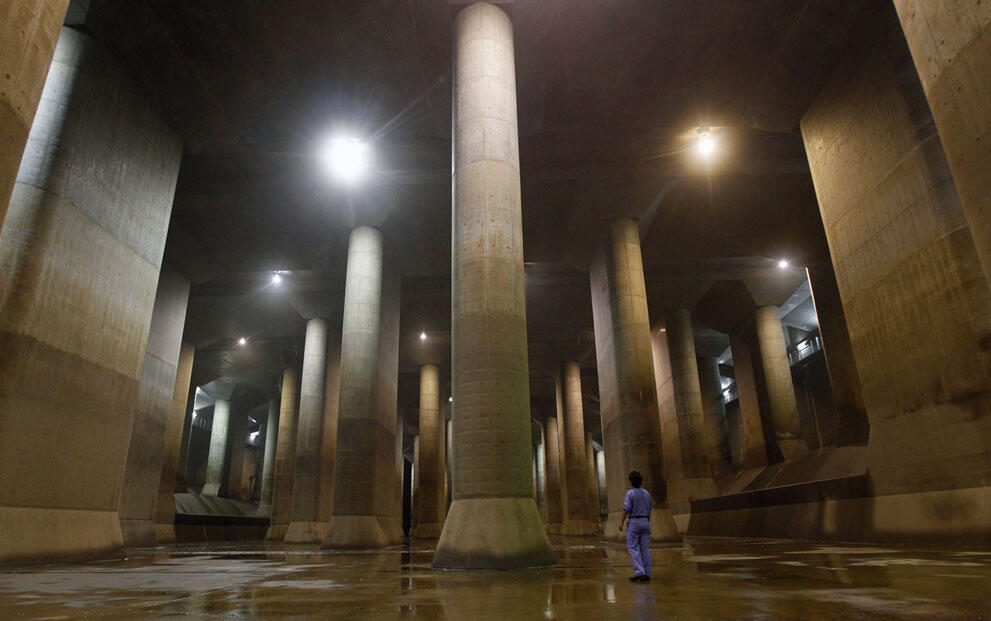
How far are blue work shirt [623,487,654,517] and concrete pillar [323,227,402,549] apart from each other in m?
12.4

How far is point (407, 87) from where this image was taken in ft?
47.9

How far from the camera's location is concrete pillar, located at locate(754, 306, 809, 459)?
2567cm

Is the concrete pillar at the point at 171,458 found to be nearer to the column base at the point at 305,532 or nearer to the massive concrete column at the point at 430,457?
the column base at the point at 305,532

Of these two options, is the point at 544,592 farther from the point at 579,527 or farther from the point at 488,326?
the point at 579,527

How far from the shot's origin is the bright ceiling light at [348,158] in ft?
54.5

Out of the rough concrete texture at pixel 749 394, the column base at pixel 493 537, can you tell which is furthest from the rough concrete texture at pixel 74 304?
the rough concrete texture at pixel 749 394

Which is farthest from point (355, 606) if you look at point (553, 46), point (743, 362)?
point (743, 362)

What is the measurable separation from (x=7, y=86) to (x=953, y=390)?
538 inches

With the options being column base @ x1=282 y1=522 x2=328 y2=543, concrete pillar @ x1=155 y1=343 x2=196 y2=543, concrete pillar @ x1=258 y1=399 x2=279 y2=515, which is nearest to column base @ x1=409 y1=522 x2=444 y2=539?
column base @ x1=282 y1=522 x2=328 y2=543

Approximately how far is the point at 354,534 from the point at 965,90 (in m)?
17.1

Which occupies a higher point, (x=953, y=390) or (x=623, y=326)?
(x=623, y=326)

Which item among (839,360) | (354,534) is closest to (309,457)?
(354,534)

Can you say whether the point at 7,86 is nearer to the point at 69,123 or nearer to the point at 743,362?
the point at 69,123

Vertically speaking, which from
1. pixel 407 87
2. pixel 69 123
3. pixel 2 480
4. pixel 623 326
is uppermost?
pixel 407 87
